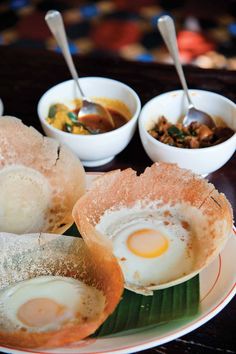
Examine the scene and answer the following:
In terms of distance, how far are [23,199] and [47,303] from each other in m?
0.37

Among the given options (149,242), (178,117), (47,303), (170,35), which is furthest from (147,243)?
(170,35)

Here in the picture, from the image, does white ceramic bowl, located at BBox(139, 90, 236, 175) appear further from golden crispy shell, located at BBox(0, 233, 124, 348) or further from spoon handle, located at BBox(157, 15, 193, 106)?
golden crispy shell, located at BBox(0, 233, 124, 348)

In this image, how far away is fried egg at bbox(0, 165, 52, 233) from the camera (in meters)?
1.48

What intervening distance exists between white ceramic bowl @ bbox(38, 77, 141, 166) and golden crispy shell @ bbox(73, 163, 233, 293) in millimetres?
263

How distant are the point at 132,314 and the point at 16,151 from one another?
56cm

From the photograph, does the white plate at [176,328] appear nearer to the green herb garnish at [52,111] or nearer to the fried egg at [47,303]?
the fried egg at [47,303]

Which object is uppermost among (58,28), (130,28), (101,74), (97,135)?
(58,28)

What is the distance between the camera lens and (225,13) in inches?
162

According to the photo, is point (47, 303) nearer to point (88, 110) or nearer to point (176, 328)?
point (176, 328)

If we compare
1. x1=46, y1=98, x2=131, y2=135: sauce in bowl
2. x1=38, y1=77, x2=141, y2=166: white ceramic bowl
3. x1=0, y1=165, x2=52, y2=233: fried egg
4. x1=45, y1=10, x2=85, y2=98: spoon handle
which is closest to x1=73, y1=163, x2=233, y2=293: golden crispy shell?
x1=0, y1=165, x2=52, y2=233: fried egg

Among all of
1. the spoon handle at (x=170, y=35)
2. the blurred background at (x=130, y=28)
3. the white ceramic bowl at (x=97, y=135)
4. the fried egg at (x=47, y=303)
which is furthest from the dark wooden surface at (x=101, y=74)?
the blurred background at (x=130, y=28)

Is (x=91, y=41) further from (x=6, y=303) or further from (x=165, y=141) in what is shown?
(x=6, y=303)

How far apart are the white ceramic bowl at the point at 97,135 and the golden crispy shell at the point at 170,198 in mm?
263

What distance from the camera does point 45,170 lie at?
5.00ft
